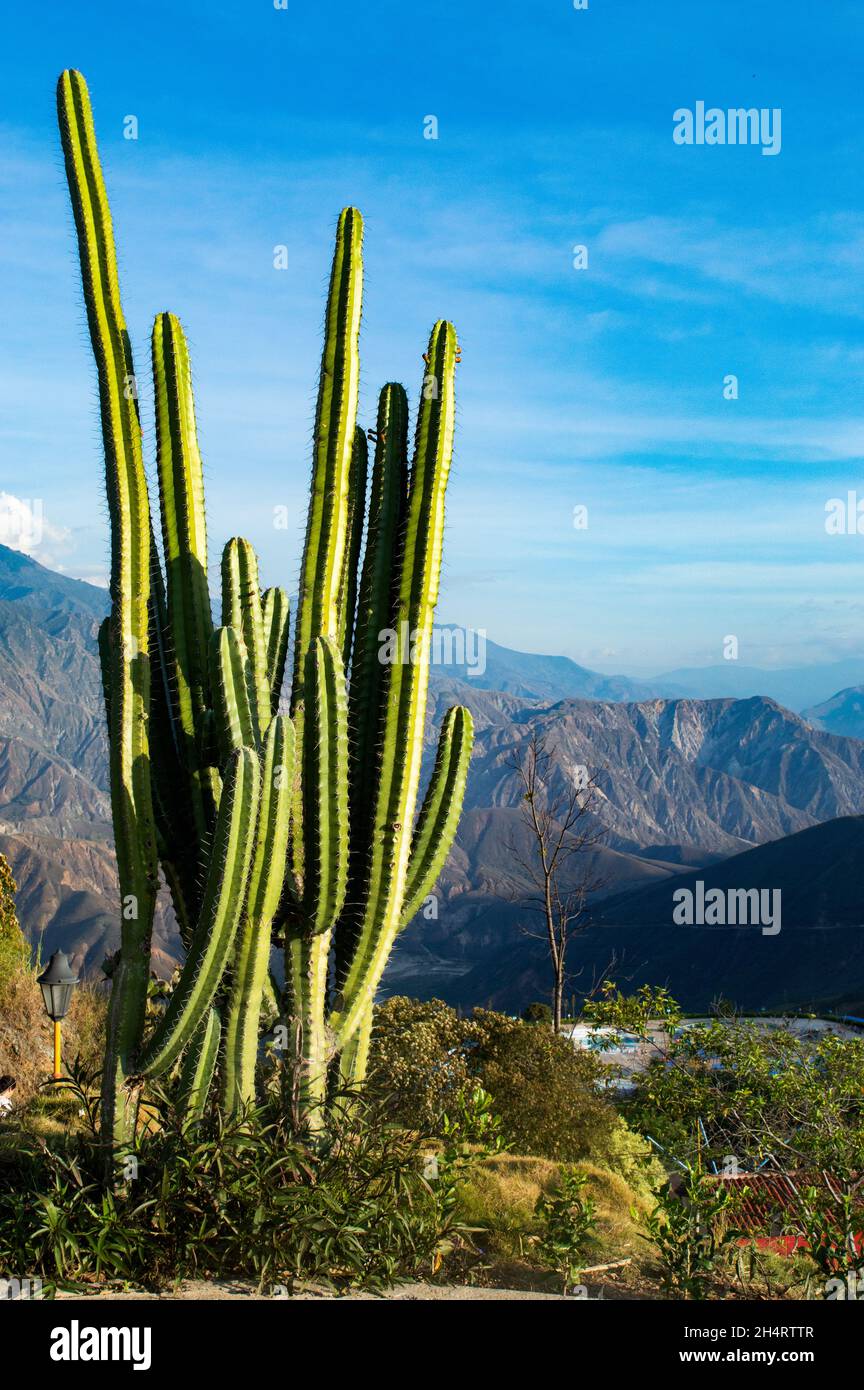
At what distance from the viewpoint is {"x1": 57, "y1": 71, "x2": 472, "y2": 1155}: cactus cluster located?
6086mm

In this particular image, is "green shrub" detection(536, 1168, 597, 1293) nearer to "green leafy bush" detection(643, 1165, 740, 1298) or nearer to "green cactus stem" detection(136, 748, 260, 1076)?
"green leafy bush" detection(643, 1165, 740, 1298)

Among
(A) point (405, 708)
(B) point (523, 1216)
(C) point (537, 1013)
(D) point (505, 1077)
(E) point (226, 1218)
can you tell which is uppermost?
(A) point (405, 708)

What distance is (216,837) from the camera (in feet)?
18.8

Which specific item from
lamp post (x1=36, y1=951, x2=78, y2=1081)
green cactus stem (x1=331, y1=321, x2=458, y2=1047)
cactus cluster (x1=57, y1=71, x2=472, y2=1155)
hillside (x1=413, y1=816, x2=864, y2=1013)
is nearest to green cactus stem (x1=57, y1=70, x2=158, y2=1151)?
cactus cluster (x1=57, y1=71, x2=472, y2=1155)

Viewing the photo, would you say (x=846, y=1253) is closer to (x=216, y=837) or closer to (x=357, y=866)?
(x=357, y=866)

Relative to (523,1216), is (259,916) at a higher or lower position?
higher

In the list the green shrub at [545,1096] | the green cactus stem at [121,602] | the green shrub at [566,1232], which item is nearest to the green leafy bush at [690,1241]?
the green shrub at [566,1232]

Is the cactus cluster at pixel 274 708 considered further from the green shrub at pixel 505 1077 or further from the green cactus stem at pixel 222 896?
the green shrub at pixel 505 1077

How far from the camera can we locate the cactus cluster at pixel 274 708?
609 centimetres

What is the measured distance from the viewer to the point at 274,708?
23.1 ft

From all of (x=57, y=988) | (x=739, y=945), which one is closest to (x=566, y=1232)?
(x=57, y=988)

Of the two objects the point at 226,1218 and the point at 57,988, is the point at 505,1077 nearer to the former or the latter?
the point at 57,988
